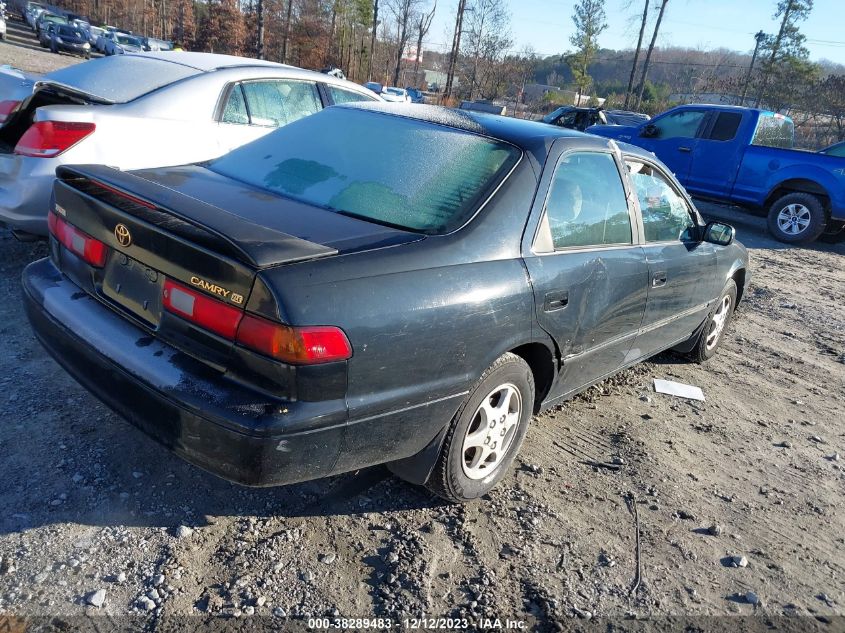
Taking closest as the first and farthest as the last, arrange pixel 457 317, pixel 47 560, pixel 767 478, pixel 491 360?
pixel 47 560, pixel 457 317, pixel 491 360, pixel 767 478

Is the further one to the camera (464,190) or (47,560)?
(464,190)

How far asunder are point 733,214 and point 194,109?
11.0 metres

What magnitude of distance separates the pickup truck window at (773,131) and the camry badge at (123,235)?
11.4m

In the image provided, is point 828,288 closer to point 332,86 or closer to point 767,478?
point 767,478

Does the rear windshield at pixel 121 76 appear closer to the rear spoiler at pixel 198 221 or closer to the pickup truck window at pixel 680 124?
the rear spoiler at pixel 198 221

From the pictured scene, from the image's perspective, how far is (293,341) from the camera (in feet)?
6.68

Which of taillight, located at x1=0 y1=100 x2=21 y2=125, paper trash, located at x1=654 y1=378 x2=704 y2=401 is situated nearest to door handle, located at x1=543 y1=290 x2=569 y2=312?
paper trash, located at x1=654 y1=378 x2=704 y2=401

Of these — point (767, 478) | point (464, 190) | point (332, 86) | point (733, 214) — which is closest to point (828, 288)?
point (733, 214)

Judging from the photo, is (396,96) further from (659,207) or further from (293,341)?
(293,341)

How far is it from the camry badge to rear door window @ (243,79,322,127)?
3371 millimetres

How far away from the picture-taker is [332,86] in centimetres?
628

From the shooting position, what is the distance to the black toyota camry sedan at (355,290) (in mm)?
2111

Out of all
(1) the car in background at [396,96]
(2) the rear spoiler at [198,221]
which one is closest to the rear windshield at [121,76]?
(2) the rear spoiler at [198,221]

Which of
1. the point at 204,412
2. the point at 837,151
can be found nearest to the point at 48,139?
the point at 204,412
